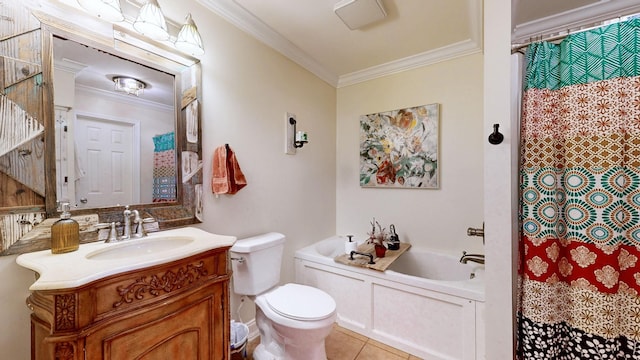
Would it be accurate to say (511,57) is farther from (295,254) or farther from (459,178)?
(295,254)

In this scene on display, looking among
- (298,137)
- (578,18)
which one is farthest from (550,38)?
(298,137)

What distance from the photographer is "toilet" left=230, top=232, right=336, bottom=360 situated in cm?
144

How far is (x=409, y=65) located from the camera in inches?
99.3

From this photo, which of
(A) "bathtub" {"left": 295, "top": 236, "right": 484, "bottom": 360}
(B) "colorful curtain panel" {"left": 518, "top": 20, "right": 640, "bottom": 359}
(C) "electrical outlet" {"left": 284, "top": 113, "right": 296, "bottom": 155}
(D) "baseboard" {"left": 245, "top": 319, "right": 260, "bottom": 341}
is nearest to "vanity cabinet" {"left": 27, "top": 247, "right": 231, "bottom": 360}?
(D) "baseboard" {"left": 245, "top": 319, "right": 260, "bottom": 341}

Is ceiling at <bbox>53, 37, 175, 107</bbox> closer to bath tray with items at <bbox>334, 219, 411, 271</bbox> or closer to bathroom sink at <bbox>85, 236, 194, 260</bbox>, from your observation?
bathroom sink at <bbox>85, 236, 194, 260</bbox>

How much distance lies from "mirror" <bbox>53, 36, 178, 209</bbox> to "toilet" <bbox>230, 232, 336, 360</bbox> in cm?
62

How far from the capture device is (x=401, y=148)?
2.58m

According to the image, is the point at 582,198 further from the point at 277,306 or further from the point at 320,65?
the point at 320,65

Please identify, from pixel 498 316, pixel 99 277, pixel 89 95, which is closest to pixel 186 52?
pixel 89 95

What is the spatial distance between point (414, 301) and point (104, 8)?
8.12ft

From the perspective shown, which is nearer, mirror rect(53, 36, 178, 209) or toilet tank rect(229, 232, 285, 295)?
mirror rect(53, 36, 178, 209)

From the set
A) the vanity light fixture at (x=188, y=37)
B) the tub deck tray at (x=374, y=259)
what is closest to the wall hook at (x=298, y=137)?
the vanity light fixture at (x=188, y=37)

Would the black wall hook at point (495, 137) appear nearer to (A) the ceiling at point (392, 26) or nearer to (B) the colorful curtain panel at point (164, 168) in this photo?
(A) the ceiling at point (392, 26)

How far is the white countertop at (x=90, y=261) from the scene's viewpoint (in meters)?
0.71
